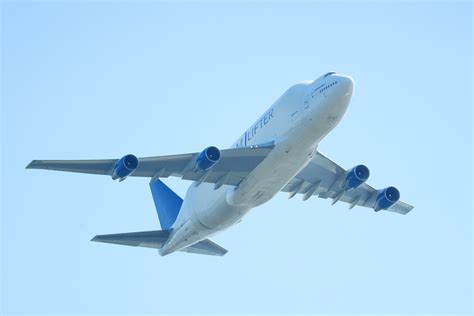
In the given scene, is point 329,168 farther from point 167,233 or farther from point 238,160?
point 167,233

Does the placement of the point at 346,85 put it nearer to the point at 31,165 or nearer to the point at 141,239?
the point at 31,165

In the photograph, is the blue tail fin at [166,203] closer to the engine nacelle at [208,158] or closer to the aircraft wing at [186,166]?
the aircraft wing at [186,166]

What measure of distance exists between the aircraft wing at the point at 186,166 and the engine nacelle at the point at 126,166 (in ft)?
2.12

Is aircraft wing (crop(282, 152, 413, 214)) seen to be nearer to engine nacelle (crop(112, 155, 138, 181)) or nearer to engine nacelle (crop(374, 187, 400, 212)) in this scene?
engine nacelle (crop(374, 187, 400, 212))

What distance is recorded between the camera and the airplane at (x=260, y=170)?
44906 mm

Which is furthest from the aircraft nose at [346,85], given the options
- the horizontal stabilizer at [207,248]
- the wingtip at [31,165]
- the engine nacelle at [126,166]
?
the horizontal stabilizer at [207,248]

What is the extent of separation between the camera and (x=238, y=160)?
4753 cm

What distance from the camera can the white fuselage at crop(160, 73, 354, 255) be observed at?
145ft

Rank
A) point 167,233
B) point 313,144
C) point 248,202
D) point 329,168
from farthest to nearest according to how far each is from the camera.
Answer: point 167,233
point 329,168
point 248,202
point 313,144

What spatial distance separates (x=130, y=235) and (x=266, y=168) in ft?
44.2

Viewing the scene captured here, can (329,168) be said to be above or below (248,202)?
above

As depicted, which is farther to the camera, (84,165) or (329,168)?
(329,168)

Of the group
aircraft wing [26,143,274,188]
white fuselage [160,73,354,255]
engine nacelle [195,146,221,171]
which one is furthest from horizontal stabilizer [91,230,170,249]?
engine nacelle [195,146,221,171]

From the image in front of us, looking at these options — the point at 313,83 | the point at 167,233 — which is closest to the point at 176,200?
the point at 167,233
